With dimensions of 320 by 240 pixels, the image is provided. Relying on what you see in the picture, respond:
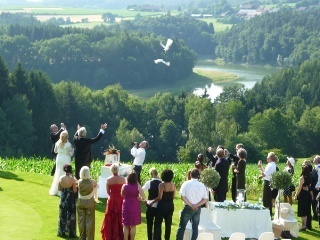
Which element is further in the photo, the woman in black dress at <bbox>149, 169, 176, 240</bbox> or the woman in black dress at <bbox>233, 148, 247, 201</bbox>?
the woman in black dress at <bbox>233, 148, 247, 201</bbox>

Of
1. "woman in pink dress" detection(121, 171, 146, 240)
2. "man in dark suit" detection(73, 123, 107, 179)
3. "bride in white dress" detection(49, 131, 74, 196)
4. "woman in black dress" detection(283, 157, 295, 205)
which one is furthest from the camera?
"woman in black dress" detection(283, 157, 295, 205)

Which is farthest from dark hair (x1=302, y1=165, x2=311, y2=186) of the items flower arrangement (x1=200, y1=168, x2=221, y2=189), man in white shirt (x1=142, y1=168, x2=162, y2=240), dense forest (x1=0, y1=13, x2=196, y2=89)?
dense forest (x1=0, y1=13, x2=196, y2=89)

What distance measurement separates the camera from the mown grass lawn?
17.0 m

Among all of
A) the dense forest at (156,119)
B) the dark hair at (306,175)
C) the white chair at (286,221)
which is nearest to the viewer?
the white chair at (286,221)

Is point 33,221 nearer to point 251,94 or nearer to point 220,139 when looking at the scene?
point 220,139

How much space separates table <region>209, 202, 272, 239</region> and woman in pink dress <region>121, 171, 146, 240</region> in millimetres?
2799

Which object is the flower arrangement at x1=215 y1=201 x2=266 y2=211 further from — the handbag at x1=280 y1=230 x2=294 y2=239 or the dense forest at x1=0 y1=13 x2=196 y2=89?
the dense forest at x1=0 y1=13 x2=196 y2=89

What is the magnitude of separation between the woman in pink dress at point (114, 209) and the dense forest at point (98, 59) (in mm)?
153735

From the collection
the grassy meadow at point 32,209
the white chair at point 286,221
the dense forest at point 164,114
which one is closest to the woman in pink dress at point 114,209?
the grassy meadow at point 32,209

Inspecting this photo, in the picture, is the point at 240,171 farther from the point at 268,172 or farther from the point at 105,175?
the point at 105,175

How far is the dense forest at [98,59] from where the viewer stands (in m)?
174

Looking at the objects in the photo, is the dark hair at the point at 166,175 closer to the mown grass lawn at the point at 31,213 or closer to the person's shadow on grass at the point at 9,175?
the mown grass lawn at the point at 31,213

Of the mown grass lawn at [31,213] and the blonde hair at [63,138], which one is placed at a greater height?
the blonde hair at [63,138]

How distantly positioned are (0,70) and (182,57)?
312ft
